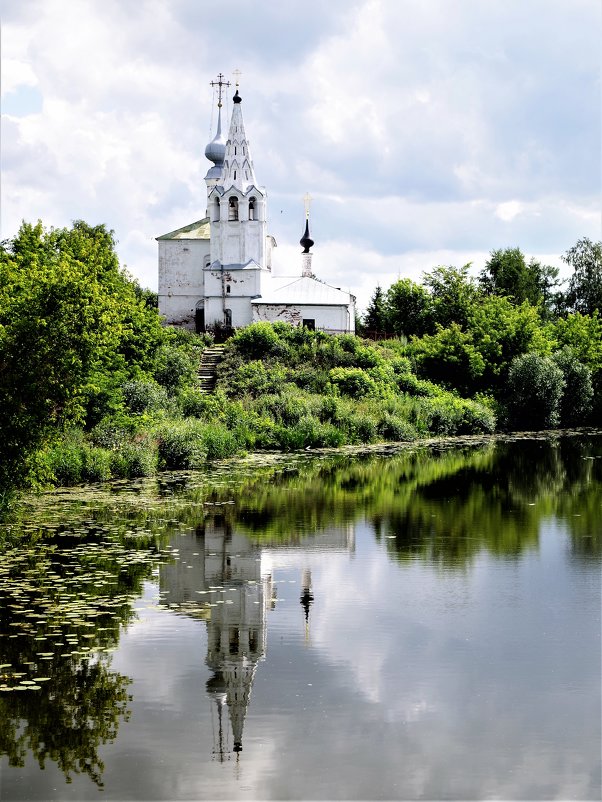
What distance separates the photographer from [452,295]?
62.8 meters

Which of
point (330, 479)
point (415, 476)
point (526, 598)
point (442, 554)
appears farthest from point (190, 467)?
point (526, 598)

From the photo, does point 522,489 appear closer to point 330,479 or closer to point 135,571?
point 330,479

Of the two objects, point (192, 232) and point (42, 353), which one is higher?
point (192, 232)

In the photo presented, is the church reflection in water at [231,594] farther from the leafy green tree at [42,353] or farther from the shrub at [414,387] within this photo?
the shrub at [414,387]

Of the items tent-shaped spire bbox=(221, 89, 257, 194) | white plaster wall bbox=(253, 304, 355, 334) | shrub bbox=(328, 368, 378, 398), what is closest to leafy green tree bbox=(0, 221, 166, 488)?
shrub bbox=(328, 368, 378, 398)

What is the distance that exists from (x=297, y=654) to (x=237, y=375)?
1351 inches

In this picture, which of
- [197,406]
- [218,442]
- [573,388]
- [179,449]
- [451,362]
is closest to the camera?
[179,449]

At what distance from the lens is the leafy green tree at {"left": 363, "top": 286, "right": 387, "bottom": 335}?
224 ft

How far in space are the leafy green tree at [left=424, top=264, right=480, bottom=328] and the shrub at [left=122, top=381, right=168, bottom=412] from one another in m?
29.2

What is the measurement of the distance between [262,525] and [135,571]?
198 inches

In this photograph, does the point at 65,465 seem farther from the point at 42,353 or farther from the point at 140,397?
the point at 140,397

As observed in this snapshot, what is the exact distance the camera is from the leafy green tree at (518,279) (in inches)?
3078

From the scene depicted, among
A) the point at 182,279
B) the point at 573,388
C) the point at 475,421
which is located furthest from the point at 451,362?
the point at 182,279

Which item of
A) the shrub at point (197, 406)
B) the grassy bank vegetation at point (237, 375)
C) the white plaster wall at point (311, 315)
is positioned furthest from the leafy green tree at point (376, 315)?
the shrub at point (197, 406)
